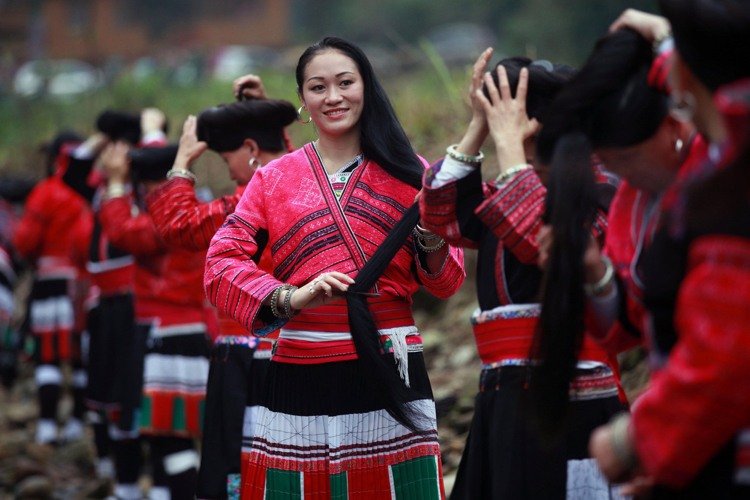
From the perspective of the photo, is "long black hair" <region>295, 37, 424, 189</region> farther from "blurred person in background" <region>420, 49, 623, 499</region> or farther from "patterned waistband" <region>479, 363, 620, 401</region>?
"patterned waistband" <region>479, 363, 620, 401</region>

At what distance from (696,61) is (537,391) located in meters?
0.81

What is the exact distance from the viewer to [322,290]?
3.68m

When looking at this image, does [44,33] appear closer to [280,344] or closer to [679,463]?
[280,344]

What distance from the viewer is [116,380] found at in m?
7.02

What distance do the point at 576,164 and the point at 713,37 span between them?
1.58 ft

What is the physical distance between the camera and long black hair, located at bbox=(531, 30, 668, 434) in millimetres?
2668

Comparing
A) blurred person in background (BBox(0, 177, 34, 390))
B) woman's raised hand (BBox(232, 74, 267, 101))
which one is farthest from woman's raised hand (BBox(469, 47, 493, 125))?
blurred person in background (BBox(0, 177, 34, 390))

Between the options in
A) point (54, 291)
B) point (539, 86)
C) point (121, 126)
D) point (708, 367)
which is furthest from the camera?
point (54, 291)

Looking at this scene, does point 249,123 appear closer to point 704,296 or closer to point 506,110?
point 506,110

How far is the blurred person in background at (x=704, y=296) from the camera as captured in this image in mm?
2219

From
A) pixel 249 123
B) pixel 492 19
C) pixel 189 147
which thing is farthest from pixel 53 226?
pixel 492 19

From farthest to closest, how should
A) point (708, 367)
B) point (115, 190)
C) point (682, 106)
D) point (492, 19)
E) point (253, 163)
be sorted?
1. point (492, 19)
2. point (115, 190)
3. point (253, 163)
4. point (682, 106)
5. point (708, 367)

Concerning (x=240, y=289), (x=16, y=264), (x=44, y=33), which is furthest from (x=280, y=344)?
(x=44, y=33)

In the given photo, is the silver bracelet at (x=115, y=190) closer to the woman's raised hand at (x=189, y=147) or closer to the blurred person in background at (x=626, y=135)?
the woman's raised hand at (x=189, y=147)
